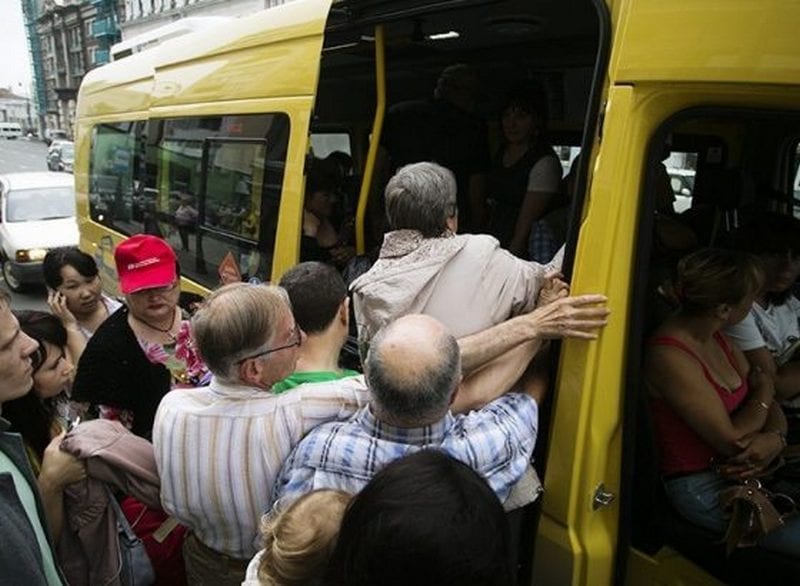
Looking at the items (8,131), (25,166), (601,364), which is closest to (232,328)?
(601,364)

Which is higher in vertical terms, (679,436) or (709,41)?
(709,41)

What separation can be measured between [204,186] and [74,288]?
1.21 metres

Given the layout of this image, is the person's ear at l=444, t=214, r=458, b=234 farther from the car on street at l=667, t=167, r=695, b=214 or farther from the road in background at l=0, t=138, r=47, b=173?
the road in background at l=0, t=138, r=47, b=173

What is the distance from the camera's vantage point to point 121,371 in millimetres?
2490

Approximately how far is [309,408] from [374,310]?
0.49 metres

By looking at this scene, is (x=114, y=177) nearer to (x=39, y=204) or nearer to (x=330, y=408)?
(x=330, y=408)

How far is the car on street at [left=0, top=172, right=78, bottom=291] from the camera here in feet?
33.9

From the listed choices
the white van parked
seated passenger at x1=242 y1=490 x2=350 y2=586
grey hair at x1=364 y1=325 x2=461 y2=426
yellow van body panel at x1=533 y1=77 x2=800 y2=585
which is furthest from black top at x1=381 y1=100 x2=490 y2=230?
the white van parked

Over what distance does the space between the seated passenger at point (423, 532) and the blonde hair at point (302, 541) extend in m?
0.09

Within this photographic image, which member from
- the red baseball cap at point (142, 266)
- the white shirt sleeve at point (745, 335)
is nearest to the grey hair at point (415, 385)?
the white shirt sleeve at point (745, 335)

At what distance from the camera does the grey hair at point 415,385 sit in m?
1.49

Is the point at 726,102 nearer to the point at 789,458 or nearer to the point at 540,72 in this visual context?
the point at 789,458

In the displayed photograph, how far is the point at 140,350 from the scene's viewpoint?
2.57 meters

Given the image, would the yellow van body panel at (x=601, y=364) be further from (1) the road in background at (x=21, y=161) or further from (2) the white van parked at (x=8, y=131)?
(2) the white van parked at (x=8, y=131)
